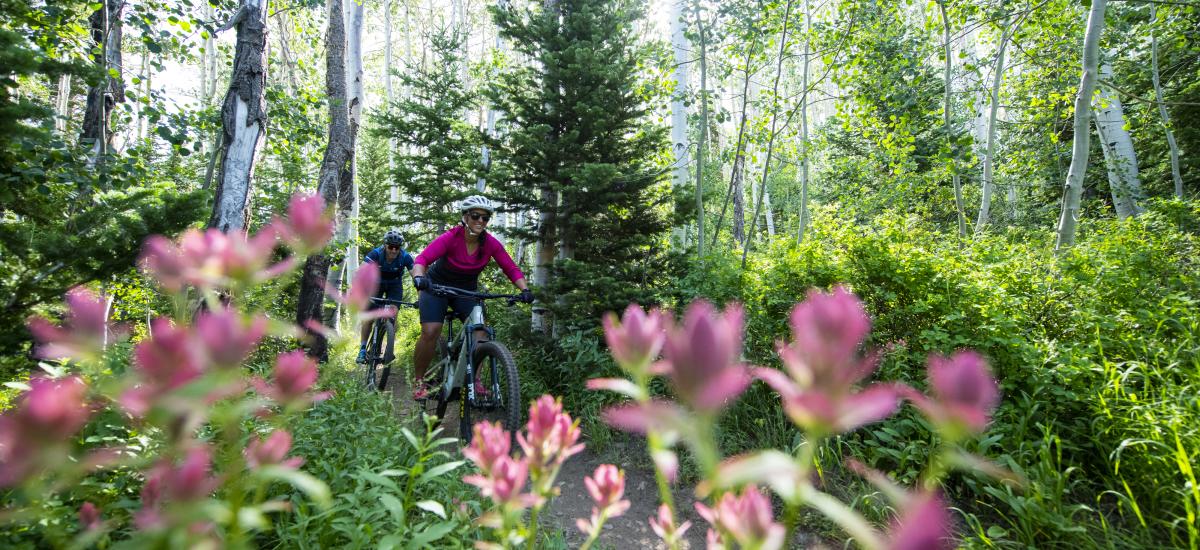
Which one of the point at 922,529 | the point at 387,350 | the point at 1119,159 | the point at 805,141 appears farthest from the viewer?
the point at 805,141

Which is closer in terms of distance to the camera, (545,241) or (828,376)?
(828,376)

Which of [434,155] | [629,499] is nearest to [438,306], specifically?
[629,499]

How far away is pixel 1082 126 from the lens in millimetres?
5133

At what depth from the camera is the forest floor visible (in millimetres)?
3254

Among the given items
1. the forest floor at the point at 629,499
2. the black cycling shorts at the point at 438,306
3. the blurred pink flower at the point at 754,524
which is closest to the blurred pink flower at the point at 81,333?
the blurred pink flower at the point at 754,524

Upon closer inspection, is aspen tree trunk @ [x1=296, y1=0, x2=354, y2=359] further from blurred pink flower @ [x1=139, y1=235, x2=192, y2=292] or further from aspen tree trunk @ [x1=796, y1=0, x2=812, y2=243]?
aspen tree trunk @ [x1=796, y1=0, x2=812, y2=243]

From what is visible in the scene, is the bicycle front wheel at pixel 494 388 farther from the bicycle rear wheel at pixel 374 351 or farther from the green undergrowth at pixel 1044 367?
the bicycle rear wheel at pixel 374 351

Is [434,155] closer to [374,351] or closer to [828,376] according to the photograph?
[374,351]

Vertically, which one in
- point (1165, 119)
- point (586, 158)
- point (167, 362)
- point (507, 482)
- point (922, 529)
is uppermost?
point (1165, 119)

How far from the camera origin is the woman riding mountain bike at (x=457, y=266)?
4633 millimetres

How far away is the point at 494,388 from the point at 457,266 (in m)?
1.44

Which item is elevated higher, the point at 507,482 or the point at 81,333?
the point at 81,333

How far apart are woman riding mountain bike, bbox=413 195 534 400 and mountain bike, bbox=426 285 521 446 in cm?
20

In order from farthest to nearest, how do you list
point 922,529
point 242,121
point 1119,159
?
point 1119,159, point 242,121, point 922,529
